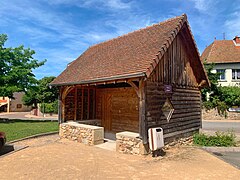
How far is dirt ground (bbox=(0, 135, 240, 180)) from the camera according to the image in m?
5.57

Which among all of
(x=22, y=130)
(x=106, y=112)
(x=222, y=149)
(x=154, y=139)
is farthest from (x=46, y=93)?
(x=222, y=149)

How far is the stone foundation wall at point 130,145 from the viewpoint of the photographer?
7348 millimetres

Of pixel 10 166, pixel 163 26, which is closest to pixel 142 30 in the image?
pixel 163 26

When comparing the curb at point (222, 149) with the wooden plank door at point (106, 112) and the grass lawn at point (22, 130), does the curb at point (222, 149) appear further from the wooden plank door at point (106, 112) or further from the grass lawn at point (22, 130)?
the grass lawn at point (22, 130)

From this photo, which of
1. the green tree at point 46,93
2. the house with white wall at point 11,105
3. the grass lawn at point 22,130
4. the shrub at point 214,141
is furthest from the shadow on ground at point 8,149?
the house with white wall at point 11,105

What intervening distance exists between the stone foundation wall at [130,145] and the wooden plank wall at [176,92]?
0.73 m

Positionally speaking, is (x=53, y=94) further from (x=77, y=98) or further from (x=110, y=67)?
(x=110, y=67)

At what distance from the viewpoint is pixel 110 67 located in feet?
29.9

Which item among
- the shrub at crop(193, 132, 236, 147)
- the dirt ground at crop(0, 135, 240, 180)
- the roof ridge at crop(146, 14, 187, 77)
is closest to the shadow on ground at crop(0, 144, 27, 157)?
the dirt ground at crop(0, 135, 240, 180)

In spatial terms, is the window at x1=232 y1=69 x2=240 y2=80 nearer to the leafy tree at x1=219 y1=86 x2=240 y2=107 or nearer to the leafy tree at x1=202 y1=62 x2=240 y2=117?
the leafy tree at x1=202 y1=62 x2=240 y2=117

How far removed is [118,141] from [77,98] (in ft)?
16.3

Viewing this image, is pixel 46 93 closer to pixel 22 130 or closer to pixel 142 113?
pixel 22 130

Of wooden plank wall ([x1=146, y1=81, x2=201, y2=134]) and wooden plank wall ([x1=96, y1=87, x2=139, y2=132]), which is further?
wooden plank wall ([x1=96, y1=87, x2=139, y2=132])

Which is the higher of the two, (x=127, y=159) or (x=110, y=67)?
(x=110, y=67)
